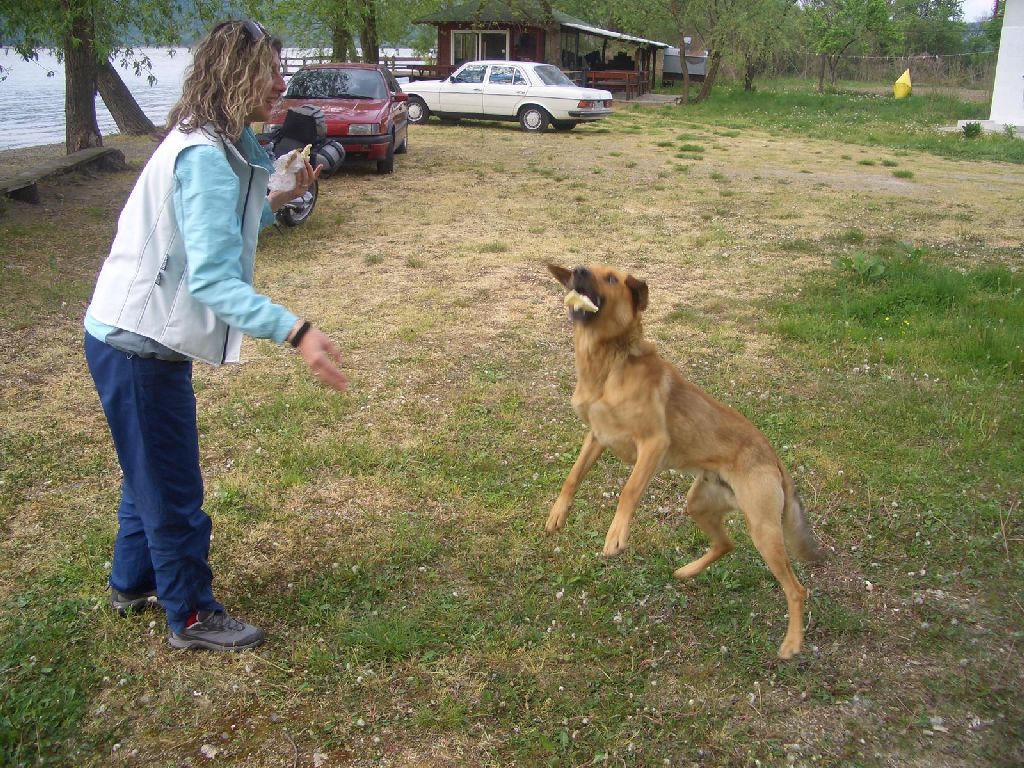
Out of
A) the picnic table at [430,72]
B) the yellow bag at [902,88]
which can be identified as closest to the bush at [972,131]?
the yellow bag at [902,88]

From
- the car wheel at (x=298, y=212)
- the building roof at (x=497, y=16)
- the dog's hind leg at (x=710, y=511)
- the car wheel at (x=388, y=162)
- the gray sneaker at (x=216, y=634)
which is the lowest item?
the gray sneaker at (x=216, y=634)

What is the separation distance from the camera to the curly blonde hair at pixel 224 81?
2812mm

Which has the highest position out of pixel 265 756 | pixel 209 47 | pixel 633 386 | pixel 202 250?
pixel 209 47

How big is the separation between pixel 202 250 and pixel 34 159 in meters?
14.9

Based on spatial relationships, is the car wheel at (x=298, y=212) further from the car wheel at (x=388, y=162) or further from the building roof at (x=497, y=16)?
the building roof at (x=497, y=16)

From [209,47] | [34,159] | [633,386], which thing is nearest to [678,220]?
[633,386]

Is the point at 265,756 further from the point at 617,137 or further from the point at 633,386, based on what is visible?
the point at 617,137

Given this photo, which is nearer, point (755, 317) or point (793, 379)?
point (793, 379)

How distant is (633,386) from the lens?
3.42 metres

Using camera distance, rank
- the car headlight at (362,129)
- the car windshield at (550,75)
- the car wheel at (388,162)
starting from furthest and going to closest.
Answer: the car windshield at (550,75) < the car wheel at (388,162) < the car headlight at (362,129)

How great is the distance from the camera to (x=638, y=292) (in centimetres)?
348

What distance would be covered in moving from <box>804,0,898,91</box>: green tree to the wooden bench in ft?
107

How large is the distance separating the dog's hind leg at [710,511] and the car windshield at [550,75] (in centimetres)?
2004

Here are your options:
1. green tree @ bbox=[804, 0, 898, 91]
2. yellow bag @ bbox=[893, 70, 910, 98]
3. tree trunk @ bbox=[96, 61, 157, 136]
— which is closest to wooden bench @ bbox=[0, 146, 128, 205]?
tree trunk @ bbox=[96, 61, 157, 136]
